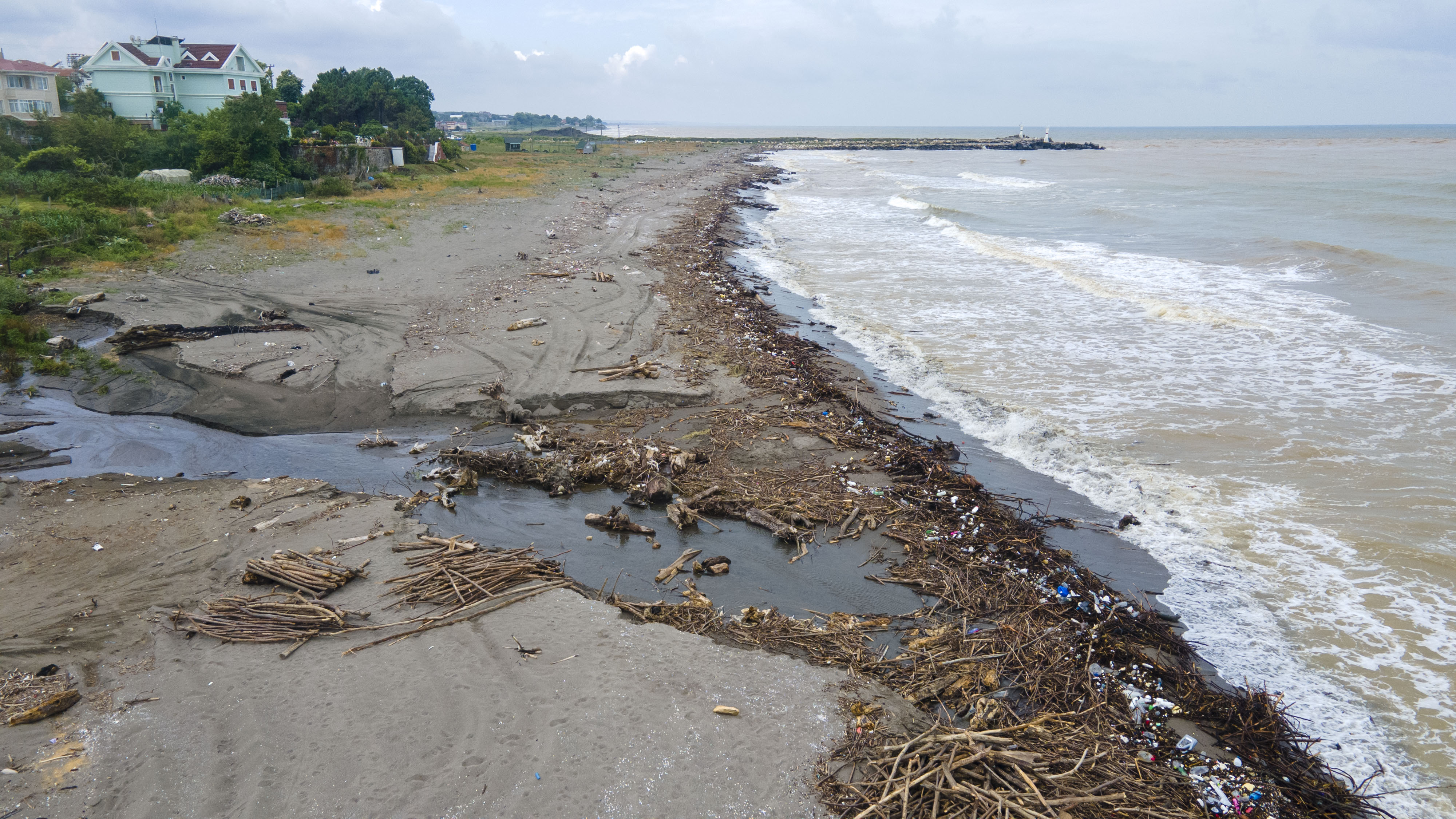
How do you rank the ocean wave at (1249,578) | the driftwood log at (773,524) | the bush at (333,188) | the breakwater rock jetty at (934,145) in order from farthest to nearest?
the breakwater rock jetty at (934,145)
the bush at (333,188)
the driftwood log at (773,524)
the ocean wave at (1249,578)

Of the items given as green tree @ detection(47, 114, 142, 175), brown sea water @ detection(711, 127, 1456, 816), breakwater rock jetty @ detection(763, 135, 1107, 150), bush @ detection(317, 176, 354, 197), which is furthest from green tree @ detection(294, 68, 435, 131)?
breakwater rock jetty @ detection(763, 135, 1107, 150)

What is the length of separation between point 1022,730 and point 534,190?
115 feet

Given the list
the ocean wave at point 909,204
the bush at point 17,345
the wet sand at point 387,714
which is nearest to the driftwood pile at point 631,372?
the wet sand at point 387,714

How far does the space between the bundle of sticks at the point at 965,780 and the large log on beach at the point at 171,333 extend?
42.5 feet

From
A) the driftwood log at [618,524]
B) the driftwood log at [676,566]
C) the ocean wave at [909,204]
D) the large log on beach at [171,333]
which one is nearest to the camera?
the driftwood log at [676,566]

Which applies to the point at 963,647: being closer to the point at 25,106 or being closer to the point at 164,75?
the point at 164,75

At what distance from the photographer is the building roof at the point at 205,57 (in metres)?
51.6

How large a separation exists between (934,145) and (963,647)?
443ft

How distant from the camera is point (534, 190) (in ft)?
115

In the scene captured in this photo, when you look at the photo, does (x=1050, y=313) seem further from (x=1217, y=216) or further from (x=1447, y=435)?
(x=1217, y=216)

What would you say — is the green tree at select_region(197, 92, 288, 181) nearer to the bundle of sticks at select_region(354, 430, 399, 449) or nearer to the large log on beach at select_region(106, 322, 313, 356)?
the large log on beach at select_region(106, 322, 313, 356)

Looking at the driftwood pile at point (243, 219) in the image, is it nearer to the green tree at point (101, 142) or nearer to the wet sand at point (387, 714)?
the green tree at point (101, 142)

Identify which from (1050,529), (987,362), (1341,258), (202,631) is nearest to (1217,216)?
(1341,258)

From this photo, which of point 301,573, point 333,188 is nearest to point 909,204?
point 333,188
